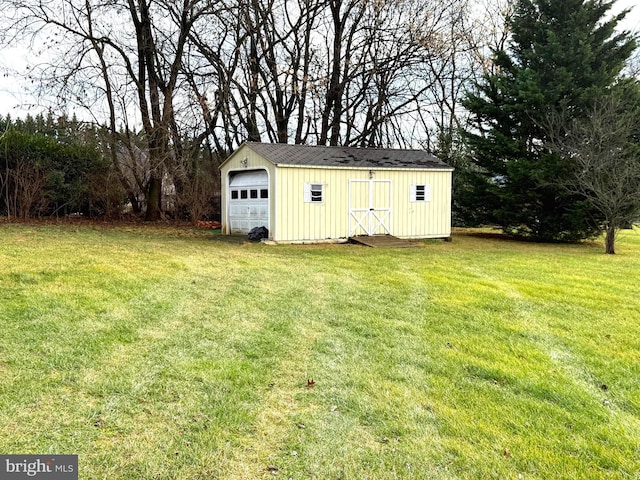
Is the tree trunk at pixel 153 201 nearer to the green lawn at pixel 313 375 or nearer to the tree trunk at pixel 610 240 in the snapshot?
the green lawn at pixel 313 375

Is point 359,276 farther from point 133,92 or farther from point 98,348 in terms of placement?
point 133,92

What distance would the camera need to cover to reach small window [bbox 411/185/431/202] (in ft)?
52.4

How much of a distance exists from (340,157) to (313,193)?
76.5 inches

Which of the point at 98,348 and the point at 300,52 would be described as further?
the point at 300,52

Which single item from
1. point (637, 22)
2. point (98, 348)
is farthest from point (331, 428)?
point (637, 22)

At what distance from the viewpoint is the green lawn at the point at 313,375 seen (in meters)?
2.68

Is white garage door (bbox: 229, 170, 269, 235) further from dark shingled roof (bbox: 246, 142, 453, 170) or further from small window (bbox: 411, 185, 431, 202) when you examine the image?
small window (bbox: 411, 185, 431, 202)

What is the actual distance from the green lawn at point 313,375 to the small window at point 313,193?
21.3ft

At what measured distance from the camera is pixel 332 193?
1454cm

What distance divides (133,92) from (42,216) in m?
5.75

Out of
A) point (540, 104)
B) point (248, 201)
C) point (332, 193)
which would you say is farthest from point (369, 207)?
point (540, 104)

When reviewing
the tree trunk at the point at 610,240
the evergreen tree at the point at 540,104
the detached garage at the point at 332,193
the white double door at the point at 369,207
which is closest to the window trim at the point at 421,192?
the detached garage at the point at 332,193

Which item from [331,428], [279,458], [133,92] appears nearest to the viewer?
[279,458]

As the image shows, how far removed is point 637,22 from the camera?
1714 cm
